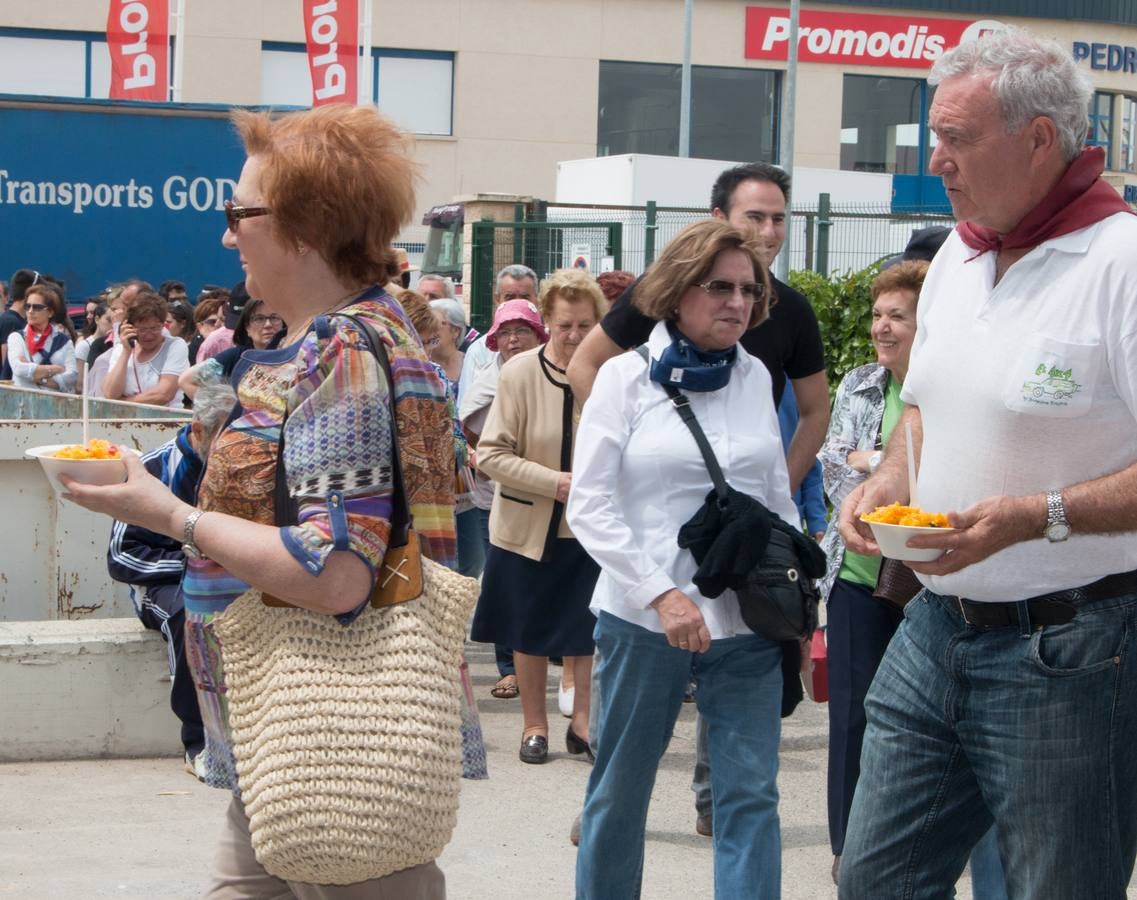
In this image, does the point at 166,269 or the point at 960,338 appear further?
the point at 166,269

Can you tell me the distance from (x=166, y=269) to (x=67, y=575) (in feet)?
33.3

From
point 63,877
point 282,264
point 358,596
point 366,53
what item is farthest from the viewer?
point 366,53

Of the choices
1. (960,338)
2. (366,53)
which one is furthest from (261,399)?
(366,53)

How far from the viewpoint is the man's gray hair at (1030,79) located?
2.96 m

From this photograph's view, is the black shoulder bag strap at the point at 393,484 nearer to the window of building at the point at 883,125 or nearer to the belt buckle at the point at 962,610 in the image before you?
the belt buckle at the point at 962,610

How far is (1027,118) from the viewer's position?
2.96 m

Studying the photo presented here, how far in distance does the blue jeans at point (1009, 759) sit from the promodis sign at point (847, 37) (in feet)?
121

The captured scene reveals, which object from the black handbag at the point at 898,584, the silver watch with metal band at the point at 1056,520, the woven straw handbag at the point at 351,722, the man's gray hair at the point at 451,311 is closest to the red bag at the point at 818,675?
the black handbag at the point at 898,584

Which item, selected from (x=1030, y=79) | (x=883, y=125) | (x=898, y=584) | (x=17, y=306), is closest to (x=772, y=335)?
(x=898, y=584)

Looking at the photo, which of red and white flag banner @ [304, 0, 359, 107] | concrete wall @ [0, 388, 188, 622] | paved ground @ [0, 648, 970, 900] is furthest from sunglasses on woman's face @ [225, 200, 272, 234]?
red and white flag banner @ [304, 0, 359, 107]

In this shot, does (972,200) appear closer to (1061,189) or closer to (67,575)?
(1061,189)

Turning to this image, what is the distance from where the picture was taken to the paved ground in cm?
504

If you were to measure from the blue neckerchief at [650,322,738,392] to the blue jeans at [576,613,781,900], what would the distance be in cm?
66

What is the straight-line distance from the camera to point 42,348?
15.3m
